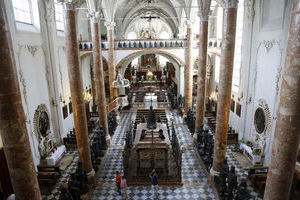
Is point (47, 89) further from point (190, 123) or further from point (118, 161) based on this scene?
point (190, 123)

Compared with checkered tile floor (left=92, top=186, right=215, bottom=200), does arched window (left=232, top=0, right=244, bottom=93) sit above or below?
above

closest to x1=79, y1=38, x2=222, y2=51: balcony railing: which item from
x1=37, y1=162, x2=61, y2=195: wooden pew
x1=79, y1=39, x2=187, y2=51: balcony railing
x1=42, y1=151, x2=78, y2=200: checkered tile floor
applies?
x1=79, y1=39, x2=187, y2=51: balcony railing

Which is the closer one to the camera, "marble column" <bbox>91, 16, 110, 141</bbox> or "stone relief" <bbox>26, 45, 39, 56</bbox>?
"stone relief" <bbox>26, 45, 39, 56</bbox>

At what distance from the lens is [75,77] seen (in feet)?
28.7

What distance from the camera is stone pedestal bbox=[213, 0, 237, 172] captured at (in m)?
8.29

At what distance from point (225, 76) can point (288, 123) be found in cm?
432

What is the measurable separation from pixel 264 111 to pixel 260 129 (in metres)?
1.09

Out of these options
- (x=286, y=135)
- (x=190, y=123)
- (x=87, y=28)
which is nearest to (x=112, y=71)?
(x=87, y=28)

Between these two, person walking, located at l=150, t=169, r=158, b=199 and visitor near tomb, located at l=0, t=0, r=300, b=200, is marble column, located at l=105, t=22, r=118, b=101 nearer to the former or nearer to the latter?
visitor near tomb, located at l=0, t=0, r=300, b=200

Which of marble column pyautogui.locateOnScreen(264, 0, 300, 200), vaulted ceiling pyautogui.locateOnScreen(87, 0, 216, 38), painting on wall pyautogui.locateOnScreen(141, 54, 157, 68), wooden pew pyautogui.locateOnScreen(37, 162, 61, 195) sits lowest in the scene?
wooden pew pyautogui.locateOnScreen(37, 162, 61, 195)

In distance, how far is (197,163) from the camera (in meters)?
11.6

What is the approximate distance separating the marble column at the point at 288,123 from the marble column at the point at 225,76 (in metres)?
3.99

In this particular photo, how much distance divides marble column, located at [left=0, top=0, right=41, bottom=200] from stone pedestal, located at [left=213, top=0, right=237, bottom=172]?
7.14 metres

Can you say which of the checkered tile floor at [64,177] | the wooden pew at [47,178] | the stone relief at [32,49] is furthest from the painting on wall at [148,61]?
the wooden pew at [47,178]
